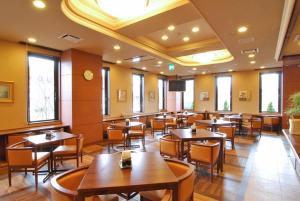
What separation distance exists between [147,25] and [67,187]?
3.45 m

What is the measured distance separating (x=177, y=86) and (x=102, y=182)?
8693 millimetres

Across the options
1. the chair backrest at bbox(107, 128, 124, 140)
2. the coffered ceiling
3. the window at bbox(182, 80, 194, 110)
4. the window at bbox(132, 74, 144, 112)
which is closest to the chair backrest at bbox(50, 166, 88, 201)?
the coffered ceiling

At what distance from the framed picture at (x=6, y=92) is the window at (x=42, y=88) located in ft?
1.57

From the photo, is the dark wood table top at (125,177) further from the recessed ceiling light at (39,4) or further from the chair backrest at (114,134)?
the chair backrest at (114,134)

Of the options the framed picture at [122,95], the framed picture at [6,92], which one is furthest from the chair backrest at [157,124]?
the framed picture at [6,92]

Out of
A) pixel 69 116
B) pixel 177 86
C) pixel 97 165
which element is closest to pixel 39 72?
pixel 69 116

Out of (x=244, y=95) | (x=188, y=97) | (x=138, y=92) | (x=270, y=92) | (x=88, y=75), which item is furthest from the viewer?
(x=188, y=97)

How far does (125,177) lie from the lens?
1732mm

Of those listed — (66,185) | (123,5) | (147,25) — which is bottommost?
(66,185)

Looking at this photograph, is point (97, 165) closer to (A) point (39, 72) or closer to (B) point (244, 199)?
(B) point (244, 199)

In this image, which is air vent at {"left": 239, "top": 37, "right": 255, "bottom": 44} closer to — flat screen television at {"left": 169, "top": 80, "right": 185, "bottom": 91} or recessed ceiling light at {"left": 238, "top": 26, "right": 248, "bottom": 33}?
recessed ceiling light at {"left": 238, "top": 26, "right": 248, "bottom": 33}

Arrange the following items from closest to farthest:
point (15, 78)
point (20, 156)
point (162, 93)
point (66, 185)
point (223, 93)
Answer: point (66, 185) < point (20, 156) < point (15, 78) < point (223, 93) < point (162, 93)

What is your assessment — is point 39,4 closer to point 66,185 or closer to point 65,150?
point 65,150

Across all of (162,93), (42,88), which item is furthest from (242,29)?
(162,93)
